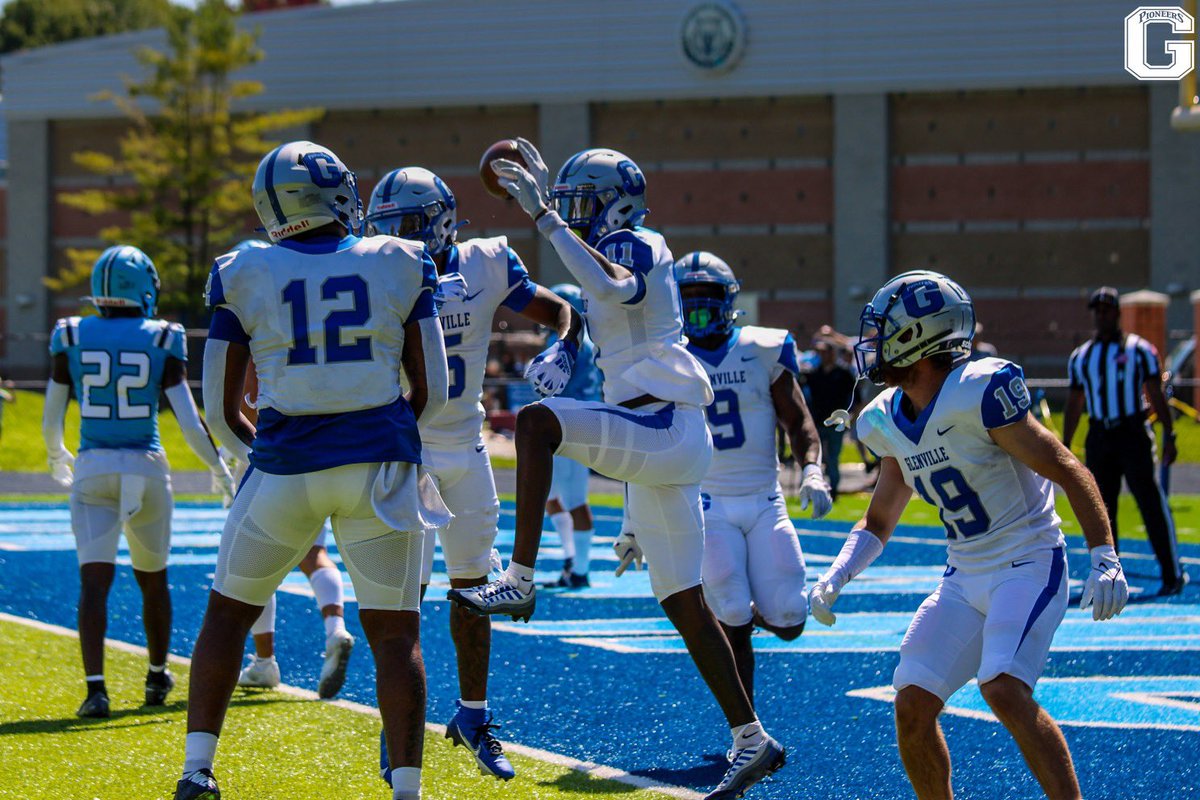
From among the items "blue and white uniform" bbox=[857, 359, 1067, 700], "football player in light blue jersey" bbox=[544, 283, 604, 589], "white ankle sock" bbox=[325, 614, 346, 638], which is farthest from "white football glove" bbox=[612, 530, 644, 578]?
"football player in light blue jersey" bbox=[544, 283, 604, 589]

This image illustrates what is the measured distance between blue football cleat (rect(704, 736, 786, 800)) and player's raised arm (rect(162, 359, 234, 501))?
269cm

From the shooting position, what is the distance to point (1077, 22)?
35.3 meters

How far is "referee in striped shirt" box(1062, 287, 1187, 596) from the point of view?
10711 mm

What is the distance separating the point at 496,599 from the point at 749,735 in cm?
96

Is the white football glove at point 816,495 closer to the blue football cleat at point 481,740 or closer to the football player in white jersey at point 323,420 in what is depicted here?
the blue football cleat at point 481,740

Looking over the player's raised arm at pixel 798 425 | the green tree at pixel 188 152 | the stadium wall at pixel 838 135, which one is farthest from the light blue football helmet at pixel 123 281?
the stadium wall at pixel 838 135

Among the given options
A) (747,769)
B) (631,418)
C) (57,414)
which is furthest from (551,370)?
(57,414)

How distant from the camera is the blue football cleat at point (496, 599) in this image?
198 inches

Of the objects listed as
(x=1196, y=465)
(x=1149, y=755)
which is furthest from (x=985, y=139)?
(x=1149, y=755)

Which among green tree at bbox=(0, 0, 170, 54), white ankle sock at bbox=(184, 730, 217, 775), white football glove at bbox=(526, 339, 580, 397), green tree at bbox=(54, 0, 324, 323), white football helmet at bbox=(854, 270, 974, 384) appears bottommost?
white ankle sock at bbox=(184, 730, 217, 775)

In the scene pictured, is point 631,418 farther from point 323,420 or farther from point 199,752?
point 199,752

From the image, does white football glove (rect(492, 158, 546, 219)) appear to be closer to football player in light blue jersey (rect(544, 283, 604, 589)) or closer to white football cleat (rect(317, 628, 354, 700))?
white football cleat (rect(317, 628, 354, 700))

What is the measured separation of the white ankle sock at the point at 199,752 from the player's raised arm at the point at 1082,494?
2.43 metres

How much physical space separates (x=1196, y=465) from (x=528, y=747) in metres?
19.4
